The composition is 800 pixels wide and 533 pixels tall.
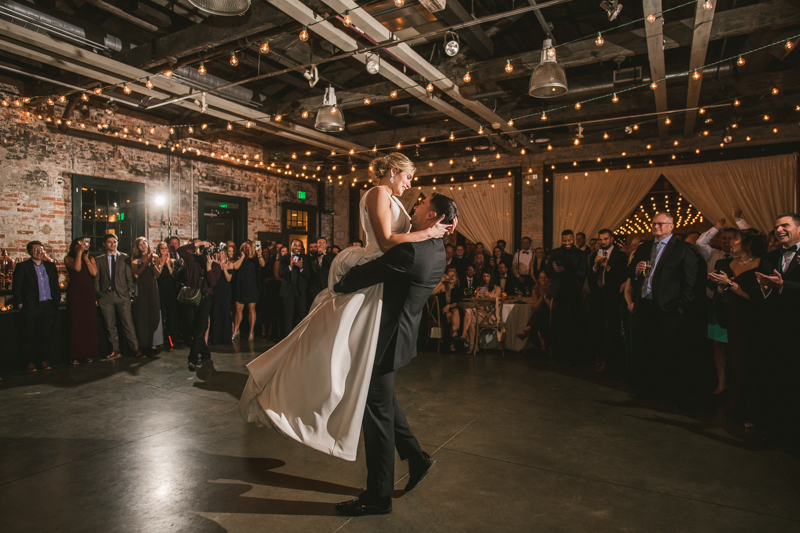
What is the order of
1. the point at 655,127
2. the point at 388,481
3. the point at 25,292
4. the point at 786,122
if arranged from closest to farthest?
the point at 388,481 < the point at 25,292 < the point at 786,122 < the point at 655,127

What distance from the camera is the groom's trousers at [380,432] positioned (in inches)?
89.3

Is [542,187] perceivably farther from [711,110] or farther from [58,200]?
[58,200]

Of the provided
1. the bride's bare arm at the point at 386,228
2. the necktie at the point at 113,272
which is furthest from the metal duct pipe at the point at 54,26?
the bride's bare arm at the point at 386,228

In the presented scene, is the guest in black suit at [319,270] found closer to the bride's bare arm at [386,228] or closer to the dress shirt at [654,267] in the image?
the dress shirt at [654,267]

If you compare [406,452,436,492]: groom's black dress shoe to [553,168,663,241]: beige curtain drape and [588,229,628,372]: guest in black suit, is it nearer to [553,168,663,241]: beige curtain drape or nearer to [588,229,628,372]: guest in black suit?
[588,229,628,372]: guest in black suit

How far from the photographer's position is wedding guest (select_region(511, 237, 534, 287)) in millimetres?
9582

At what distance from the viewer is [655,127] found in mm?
9000

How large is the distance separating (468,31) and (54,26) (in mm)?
4469

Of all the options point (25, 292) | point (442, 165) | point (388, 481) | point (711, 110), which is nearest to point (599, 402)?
point (388, 481)

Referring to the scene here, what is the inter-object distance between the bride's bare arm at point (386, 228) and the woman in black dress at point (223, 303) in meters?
4.90

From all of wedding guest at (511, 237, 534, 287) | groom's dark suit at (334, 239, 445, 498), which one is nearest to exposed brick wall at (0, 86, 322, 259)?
wedding guest at (511, 237, 534, 287)

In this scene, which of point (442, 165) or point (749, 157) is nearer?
point (749, 157)

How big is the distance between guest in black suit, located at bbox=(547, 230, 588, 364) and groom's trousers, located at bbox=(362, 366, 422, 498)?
427cm

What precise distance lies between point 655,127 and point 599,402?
272 inches
